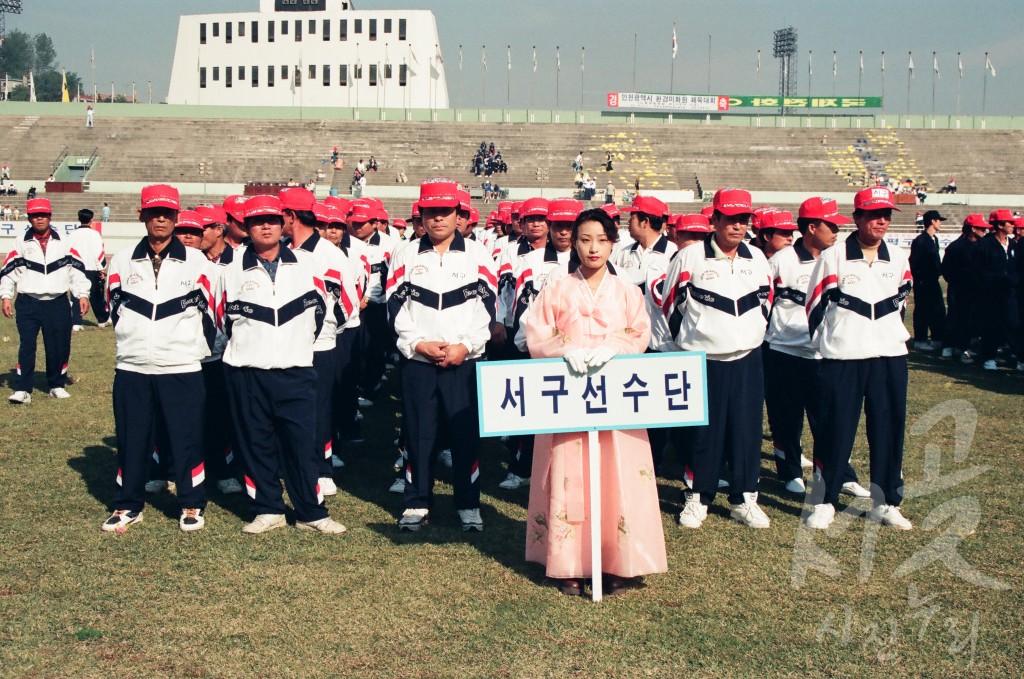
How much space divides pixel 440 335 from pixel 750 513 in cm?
255

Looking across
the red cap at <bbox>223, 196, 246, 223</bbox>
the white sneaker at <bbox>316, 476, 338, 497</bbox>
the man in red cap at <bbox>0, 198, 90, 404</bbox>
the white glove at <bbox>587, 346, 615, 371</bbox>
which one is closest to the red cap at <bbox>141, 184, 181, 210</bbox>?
the red cap at <bbox>223, 196, 246, 223</bbox>

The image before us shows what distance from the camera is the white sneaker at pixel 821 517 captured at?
272 inches

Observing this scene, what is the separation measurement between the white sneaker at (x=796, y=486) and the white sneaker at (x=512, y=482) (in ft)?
7.10

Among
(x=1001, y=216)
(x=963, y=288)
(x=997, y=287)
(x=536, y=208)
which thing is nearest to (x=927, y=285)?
(x=963, y=288)

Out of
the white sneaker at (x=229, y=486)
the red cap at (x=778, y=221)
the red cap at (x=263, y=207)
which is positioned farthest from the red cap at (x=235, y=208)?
the red cap at (x=778, y=221)

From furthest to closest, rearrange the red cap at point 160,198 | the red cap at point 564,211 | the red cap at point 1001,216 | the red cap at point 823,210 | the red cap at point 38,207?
the red cap at point 1001,216, the red cap at point 38,207, the red cap at point 823,210, the red cap at point 564,211, the red cap at point 160,198

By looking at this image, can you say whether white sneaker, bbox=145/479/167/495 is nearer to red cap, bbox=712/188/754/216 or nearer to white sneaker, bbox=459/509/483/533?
white sneaker, bbox=459/509/483/533

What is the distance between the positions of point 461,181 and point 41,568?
44.1 m

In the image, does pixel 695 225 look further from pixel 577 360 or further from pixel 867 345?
pixel 577 360

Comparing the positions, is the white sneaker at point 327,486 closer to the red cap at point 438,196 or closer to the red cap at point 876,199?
the red cap at point 438,196

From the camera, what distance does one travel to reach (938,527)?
6.84 metres

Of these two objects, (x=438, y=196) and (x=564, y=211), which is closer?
(x=438, y=196)

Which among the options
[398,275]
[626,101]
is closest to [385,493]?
[398,275]

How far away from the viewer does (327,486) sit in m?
7.83
